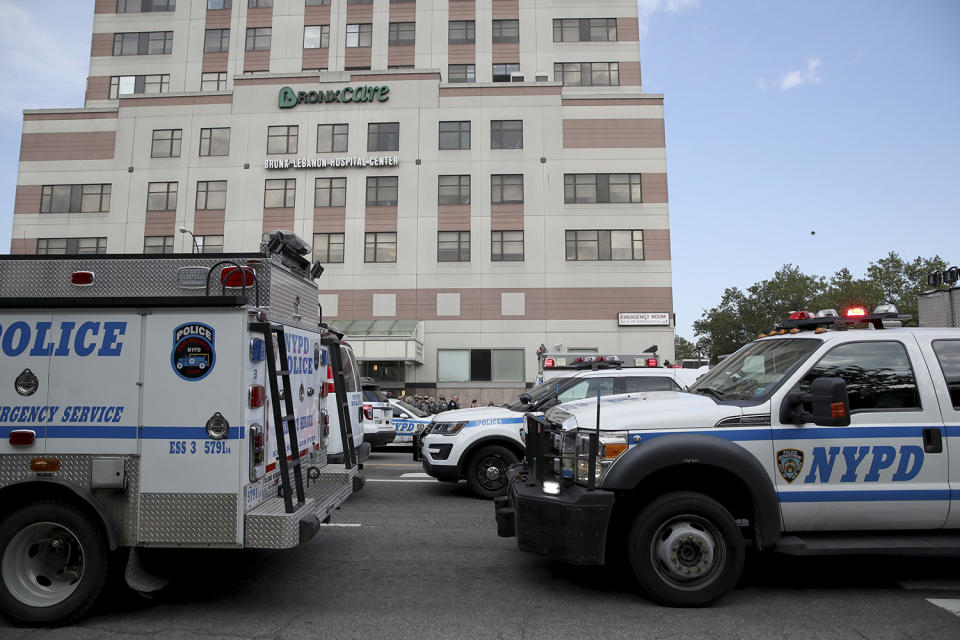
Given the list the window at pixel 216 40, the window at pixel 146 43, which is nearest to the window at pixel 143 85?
the window at pixel 146 43

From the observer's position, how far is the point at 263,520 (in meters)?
4.18

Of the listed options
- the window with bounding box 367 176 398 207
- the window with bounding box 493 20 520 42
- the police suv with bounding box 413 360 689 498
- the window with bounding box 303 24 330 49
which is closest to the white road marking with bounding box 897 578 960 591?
the police suv with bounding box 413 360 689 498

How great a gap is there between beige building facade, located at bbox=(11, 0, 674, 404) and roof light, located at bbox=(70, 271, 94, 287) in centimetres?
2710

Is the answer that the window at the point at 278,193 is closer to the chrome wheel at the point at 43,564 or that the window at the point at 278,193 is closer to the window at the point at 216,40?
the window at the point at 216,40

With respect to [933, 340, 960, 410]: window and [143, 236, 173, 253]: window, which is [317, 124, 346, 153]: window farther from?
[933, 340, 960, 410]: window

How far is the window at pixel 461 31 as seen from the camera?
38.8m

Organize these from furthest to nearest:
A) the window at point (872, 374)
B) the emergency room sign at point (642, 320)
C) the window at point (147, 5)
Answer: the window at point (147, 5) → the emergency room sign at point (642, 320) → the window at point (872, 374)

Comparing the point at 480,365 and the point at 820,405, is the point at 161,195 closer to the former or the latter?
the point at 480,365

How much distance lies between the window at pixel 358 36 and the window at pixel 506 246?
53.7 feet

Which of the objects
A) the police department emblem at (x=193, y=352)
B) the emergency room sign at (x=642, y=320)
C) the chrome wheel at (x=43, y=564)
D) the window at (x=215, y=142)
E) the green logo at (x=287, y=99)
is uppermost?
the green logo at (x=287, y=99)

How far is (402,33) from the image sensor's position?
39.2 metres

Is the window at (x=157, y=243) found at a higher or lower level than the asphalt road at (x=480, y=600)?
higher

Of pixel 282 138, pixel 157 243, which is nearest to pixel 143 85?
pixel 157 243

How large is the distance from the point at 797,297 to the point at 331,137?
41.3 meters
